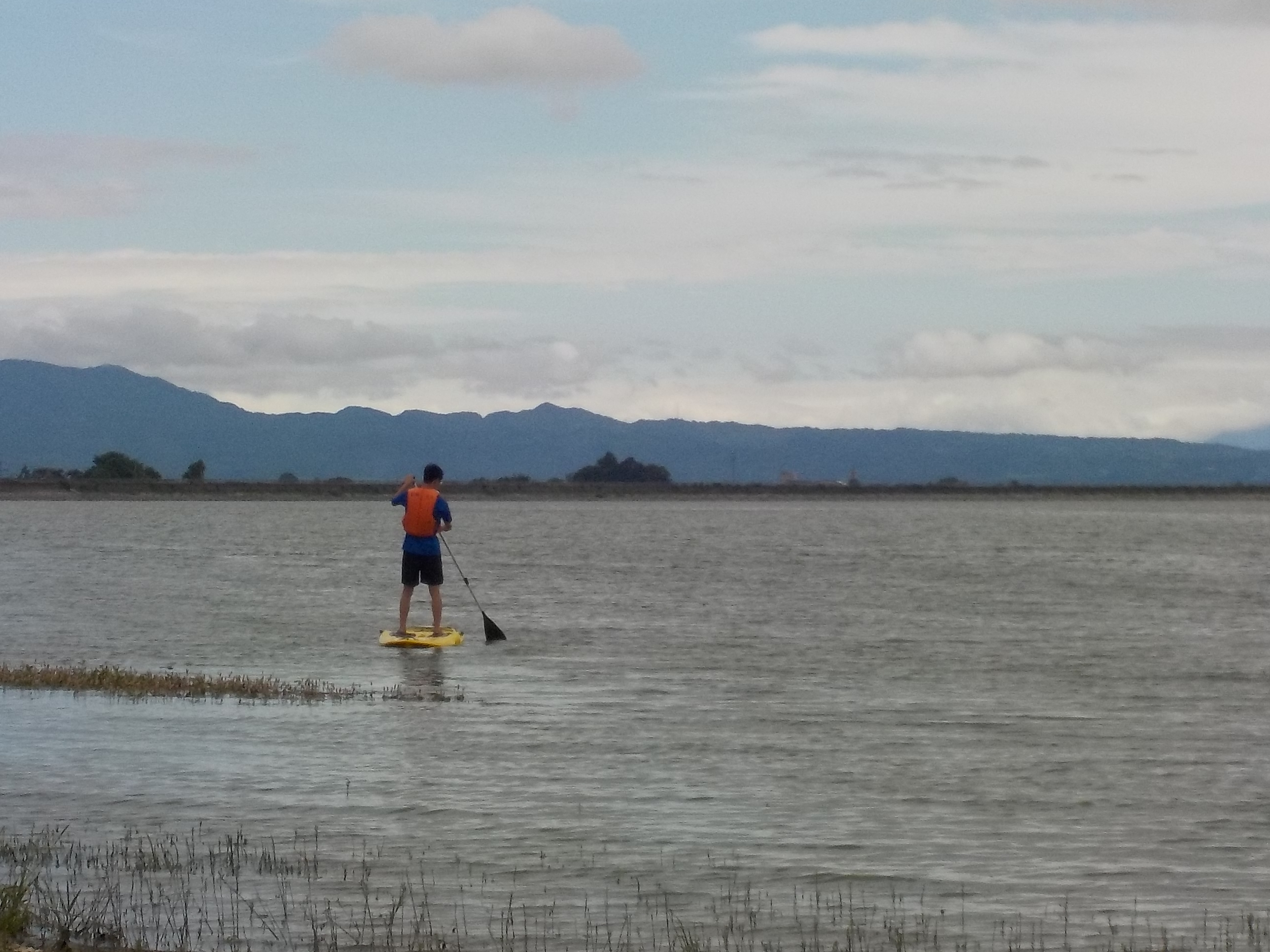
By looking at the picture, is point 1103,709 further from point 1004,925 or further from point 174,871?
point 174,871

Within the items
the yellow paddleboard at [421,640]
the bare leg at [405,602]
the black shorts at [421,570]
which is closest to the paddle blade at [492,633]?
the yellow paddleboard at [421,640]

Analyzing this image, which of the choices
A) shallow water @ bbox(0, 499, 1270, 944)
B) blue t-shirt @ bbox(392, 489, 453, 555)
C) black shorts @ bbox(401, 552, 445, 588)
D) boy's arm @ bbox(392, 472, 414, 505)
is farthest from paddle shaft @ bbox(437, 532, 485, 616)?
boy's arm @ bbox(392, 472, 414, 505)

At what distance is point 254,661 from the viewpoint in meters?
26.4

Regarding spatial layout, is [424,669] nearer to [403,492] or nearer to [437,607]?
[437,607]

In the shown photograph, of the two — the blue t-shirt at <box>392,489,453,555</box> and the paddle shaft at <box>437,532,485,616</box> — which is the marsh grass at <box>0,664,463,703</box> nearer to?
the paddle shaft at <box>437,532,485,616</box>

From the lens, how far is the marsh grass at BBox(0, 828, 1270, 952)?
10625mm

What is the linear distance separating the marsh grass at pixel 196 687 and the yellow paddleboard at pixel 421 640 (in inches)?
204

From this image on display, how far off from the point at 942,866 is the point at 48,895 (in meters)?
6.20

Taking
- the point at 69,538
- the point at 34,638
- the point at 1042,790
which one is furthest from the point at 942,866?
the point at 69,538

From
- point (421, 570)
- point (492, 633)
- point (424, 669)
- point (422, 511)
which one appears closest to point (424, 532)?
point (422, 511)

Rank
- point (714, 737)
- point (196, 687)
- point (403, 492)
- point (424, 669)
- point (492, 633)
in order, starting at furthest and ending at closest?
point (492, 633), point (403, 492), point (424, 669), point (196, 687), point (714, 737)

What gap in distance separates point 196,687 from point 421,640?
704 cm

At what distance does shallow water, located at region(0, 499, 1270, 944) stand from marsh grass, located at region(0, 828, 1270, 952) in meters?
0.45

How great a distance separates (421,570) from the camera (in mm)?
27062
